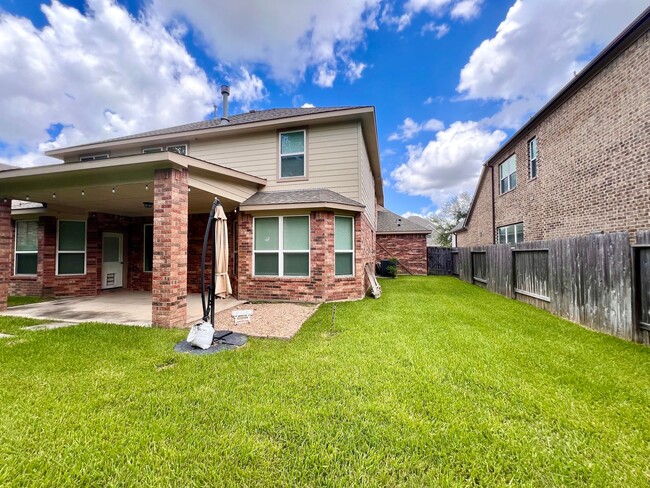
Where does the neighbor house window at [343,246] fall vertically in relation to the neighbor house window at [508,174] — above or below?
below

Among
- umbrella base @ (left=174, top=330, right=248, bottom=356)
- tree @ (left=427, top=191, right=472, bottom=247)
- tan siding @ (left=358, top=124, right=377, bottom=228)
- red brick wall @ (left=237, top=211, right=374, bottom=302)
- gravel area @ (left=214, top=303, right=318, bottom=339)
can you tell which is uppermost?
tree @ (left=427, top=191, right=472, bottom=247)

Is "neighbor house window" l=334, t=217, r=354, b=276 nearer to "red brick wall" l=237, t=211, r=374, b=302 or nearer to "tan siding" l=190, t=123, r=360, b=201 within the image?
"red brick wall" l=237, t=211, r=374, b=302

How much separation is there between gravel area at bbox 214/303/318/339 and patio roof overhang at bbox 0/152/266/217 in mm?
3173

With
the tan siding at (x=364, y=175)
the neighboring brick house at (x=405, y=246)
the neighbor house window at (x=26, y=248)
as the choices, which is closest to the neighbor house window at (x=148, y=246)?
the neighbor house window at (x=26, y=248)

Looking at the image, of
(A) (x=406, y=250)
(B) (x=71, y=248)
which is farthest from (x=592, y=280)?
(B) (x=71, y=248)

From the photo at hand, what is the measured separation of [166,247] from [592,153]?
12342mm

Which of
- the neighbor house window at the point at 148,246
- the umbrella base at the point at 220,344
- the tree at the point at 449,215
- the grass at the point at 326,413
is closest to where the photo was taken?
the grass at the point at 326,413

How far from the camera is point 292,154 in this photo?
9258 millimetres

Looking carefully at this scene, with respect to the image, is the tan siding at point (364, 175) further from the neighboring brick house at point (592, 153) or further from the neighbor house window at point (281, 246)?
the neighboring brick house at point (592, 153)

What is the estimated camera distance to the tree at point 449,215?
41375 mm

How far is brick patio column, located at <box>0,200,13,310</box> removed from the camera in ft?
22.2

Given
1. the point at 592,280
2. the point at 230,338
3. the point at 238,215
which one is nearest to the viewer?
the point at 230,338

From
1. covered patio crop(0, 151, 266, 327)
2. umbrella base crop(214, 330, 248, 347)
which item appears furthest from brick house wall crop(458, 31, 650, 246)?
covered patio crop(0, 151, 266, 327)

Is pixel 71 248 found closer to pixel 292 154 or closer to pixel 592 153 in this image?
pixel 292 154
